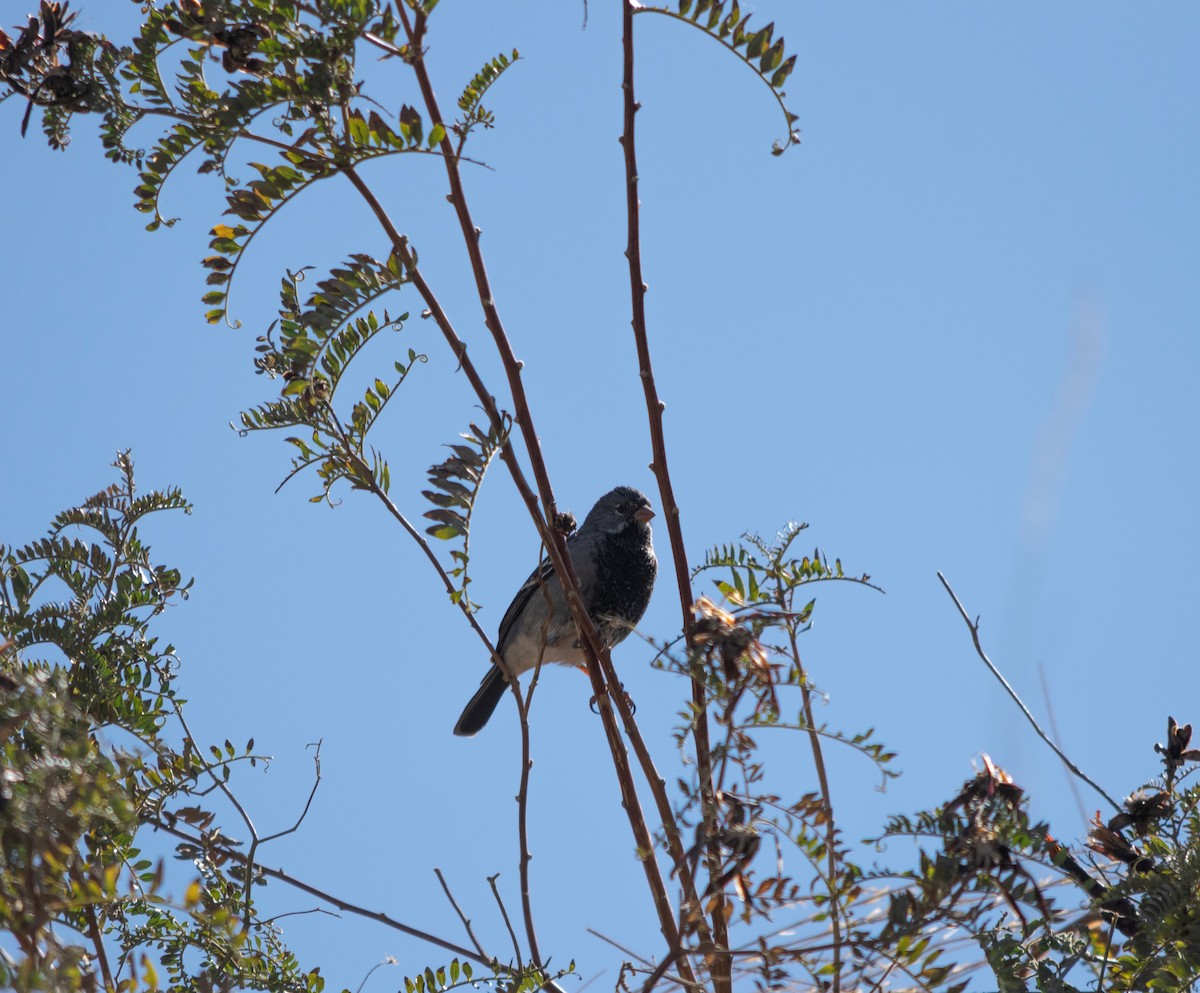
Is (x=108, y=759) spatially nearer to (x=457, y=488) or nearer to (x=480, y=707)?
(x=457, y=488)

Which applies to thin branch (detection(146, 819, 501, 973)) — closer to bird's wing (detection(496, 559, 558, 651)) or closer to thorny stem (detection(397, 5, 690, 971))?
thorny stem (detection(397, 5, 690, 971))

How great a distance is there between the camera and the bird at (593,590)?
6191 millimetres

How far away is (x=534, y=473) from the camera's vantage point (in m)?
2.80

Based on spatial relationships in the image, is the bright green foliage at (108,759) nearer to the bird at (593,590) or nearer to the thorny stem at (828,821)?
the thorny stem at (828,821)

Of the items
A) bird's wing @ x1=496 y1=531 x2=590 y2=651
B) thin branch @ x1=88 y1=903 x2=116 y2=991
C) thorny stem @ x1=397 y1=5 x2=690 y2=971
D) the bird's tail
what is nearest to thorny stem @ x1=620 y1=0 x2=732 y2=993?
thorny stem @ x1=397 y1=5 x2=690 y2=971

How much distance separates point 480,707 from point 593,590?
3.88ft

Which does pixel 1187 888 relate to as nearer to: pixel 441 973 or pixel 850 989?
pixel 850 989

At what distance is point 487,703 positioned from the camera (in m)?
6.91

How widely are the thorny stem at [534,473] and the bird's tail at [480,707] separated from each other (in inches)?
159

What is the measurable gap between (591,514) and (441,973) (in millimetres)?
4486

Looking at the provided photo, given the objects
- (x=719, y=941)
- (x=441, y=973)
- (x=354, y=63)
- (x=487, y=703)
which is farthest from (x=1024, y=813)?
(x=487, y=703)

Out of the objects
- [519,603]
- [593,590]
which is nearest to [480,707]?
[519,603]

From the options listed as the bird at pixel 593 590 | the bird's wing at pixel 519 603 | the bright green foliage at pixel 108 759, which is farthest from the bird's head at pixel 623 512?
Result: the bright green foliage at pixel 108 759

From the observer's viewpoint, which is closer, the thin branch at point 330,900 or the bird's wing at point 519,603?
the thin branch at point 330,900
